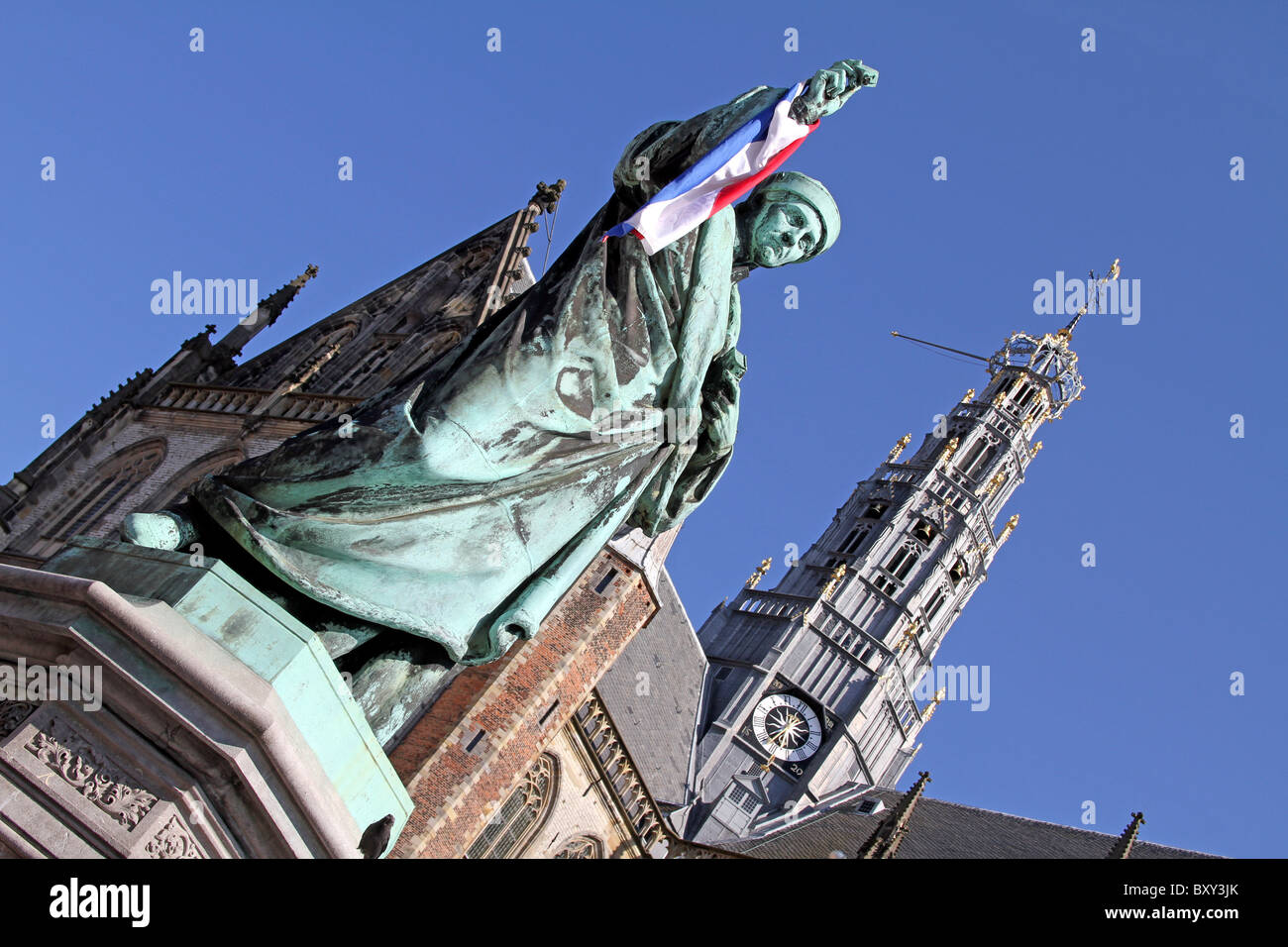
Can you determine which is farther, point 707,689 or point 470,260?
point 707,689

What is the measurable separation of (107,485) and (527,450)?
2453cm

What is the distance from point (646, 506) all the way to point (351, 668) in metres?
1.07

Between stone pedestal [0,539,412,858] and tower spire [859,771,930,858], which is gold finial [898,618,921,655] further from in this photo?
stone pedestal [0,539,412,858]

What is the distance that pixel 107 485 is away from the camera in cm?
2620

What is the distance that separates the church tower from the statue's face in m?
44.3

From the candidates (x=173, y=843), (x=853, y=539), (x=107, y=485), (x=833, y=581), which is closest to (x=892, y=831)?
(x=107, y=485)

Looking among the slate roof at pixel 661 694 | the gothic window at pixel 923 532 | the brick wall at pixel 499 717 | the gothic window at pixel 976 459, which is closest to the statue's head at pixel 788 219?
the brick wall at pixel 499 717

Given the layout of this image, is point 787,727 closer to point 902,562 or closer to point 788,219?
point 902,562

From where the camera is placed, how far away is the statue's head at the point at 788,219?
14.2ft

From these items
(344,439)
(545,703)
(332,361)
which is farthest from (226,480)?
(332,361)

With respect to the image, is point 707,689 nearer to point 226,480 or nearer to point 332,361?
point 332,361

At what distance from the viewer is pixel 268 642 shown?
3188 millimetres

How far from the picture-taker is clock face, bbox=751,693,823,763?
1991 inches

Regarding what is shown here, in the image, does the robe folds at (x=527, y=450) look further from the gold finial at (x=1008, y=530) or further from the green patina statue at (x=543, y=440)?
the gold finial at (x=1008, y=530)
